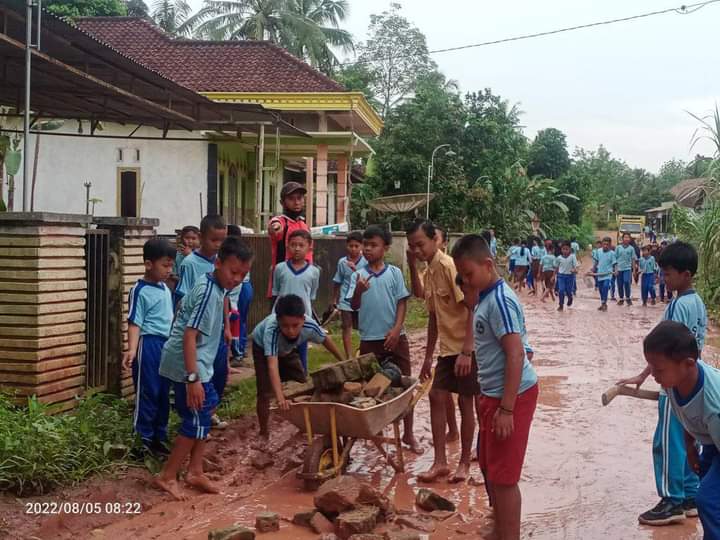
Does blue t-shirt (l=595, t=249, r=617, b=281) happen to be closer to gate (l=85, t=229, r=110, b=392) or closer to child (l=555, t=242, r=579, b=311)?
child (l=555, t=242, r=579, b=311)

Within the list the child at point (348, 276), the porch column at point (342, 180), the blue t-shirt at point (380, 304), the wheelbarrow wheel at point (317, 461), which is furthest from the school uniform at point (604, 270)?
the wheelbarrow wheel at point (317, 461)

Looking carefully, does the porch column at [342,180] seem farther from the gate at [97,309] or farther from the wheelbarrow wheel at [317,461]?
the wheelbarrow wheel at [317,461]

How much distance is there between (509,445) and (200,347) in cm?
221

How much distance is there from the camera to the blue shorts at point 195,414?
5.27m

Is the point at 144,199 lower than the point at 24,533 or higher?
higher

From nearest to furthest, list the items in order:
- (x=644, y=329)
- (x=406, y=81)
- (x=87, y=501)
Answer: (x=87, y=501), (x=644, y=329), (x=406, y=81)

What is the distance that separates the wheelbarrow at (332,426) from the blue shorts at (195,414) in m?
0.53

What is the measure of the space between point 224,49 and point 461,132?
13757mm

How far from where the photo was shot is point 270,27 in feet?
119

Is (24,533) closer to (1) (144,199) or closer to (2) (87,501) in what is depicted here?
(2) (87,501)

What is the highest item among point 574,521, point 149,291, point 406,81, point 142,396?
point 406,81

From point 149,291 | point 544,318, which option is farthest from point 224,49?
point 149,291

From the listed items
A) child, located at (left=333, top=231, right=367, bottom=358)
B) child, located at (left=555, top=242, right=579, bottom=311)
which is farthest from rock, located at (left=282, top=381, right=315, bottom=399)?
child, located at (left=555, top=242, right=579, bottom=311)

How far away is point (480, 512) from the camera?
5.36m
